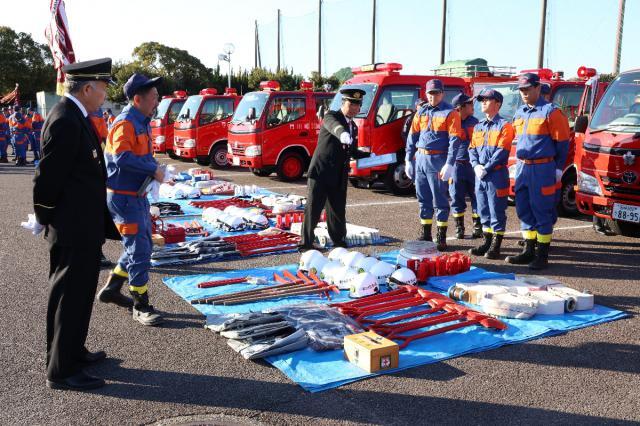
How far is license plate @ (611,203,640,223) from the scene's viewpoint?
22.9ft

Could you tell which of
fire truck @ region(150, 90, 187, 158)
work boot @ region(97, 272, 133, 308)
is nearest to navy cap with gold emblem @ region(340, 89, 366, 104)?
work boot @ region(97, 272, 133, 308)

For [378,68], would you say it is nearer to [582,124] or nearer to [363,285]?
[582,124]

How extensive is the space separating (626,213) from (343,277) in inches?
152

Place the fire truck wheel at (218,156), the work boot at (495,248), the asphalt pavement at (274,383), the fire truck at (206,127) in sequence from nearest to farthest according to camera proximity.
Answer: the asphalt pavement at (274,383) → the work boot at (495,248) → the fire truck at (206,127) → the fire truck wheel at (218,156)

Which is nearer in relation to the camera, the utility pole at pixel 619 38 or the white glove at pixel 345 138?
the white glove at pixel 345 138

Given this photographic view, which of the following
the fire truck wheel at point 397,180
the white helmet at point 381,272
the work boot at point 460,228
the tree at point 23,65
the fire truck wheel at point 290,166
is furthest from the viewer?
the tree at point 23,65

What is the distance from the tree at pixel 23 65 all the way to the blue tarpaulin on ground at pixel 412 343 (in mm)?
47050

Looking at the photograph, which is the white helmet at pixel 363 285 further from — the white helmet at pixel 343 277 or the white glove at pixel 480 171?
the white glove at pixel 480 171

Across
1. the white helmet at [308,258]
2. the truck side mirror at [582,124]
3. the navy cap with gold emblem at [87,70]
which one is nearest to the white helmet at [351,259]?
the white helmet at [308,258]

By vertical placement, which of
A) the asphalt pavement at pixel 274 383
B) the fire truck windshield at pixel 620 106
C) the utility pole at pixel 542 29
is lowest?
the asphalt pavement at pixel 274 383

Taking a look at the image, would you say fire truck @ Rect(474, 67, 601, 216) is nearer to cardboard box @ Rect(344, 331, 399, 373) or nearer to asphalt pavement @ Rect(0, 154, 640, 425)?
asphalt pavement @ Rect(0, 154, 640, 425)

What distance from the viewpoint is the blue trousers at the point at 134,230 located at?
4.86m

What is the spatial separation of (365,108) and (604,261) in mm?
6053

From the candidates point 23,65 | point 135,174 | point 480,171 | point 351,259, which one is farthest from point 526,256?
point 23,65
